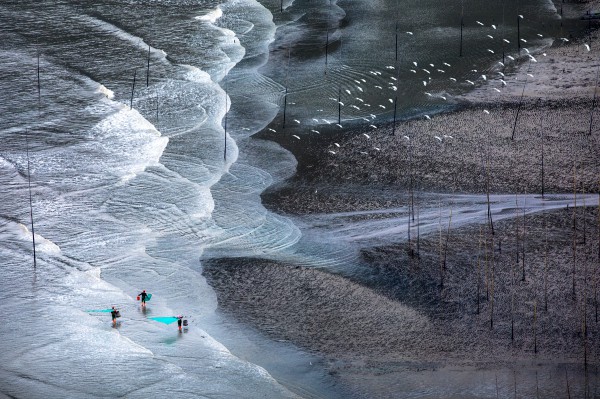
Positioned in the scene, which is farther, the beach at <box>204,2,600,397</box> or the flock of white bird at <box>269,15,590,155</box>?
the flock of white bird at <box>269,15,590,155</box>

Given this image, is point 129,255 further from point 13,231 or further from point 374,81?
point 374,81

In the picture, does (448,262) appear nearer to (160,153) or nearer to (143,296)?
(143,296)

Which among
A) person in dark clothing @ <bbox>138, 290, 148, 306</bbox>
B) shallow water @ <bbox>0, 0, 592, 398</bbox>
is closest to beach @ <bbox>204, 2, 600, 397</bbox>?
shallow water @ <bbox>0, 0, 592, 398</bbox>

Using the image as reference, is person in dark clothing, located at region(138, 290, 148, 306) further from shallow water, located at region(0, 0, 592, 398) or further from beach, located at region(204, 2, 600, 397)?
beach, located at region(204, 2, 600, 397)

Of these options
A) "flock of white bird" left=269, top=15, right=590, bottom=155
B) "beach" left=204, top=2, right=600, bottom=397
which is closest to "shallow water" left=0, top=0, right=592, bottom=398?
"flock of white bird" left=269, top=15, right=590, bottom=155

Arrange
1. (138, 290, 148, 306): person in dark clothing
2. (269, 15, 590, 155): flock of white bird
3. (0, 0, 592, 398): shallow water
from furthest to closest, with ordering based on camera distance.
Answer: (269, 15, 590, 155): flock of white bird, (138, 290, 148, 306): person in dark clothing, (0, 0, 592, 398): shallow water

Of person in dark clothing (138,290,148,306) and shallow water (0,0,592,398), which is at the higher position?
person in dark clothing (138,290,148,306)

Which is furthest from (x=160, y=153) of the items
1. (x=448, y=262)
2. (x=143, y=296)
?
(x=448, y=262)

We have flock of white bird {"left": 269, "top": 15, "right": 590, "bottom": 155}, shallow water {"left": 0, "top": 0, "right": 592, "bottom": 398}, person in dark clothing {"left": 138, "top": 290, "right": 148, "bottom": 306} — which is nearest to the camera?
shallow water {"left": 0, "top": 0, "right": 592, "bottom": 398}
